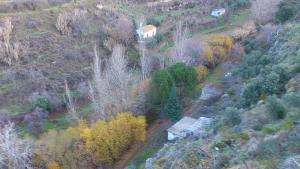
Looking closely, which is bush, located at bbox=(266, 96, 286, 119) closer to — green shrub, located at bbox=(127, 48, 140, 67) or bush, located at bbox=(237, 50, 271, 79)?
bush, located at bbox=(237, 50, 271, 79)

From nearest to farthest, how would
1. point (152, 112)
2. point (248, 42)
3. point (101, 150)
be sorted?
1. point (101, 150)
2. point (152, 112)
3. point (248, 42)

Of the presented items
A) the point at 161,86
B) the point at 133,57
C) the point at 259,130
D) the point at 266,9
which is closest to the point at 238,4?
the point at 266,9

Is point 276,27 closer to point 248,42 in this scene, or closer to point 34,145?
point 248,42

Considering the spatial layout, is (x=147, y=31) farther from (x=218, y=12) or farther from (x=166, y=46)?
(x=218, y=12)

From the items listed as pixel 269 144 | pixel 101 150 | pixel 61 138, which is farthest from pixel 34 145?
pixel 269 144

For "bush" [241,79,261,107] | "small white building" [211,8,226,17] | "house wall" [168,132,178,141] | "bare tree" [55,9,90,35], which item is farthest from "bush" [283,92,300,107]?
"small white building" [211,8,226,17]
